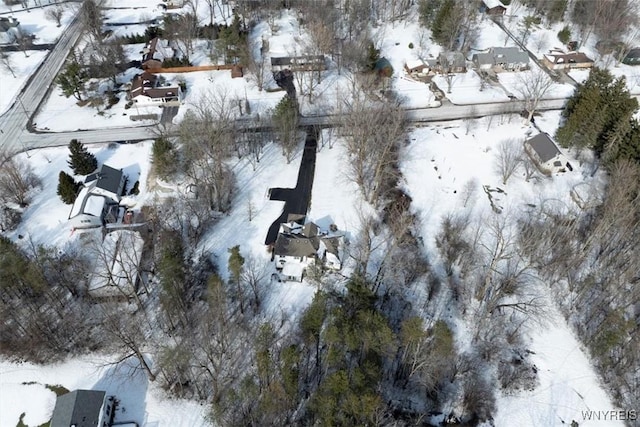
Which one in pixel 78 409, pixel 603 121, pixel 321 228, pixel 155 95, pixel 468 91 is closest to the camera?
pixel 78 409

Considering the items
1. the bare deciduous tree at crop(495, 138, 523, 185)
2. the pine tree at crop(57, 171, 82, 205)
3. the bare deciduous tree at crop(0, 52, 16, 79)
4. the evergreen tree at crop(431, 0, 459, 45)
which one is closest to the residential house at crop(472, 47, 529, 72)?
the evergreen tree at crop(431, 0, 459, 45)

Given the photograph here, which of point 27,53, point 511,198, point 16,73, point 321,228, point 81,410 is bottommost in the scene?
point 81,410

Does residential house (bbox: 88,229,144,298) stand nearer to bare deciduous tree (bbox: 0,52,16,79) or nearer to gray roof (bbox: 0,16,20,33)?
bare deciduous tree (bbox: 0,52,16,79)

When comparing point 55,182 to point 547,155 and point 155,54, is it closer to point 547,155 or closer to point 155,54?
point 155,54

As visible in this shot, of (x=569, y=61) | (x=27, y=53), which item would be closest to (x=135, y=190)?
(x=27, y=53)

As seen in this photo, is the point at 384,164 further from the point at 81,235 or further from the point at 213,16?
the point at 213,16

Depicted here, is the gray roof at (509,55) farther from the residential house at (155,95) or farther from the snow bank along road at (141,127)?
the residential house at (155,95)
